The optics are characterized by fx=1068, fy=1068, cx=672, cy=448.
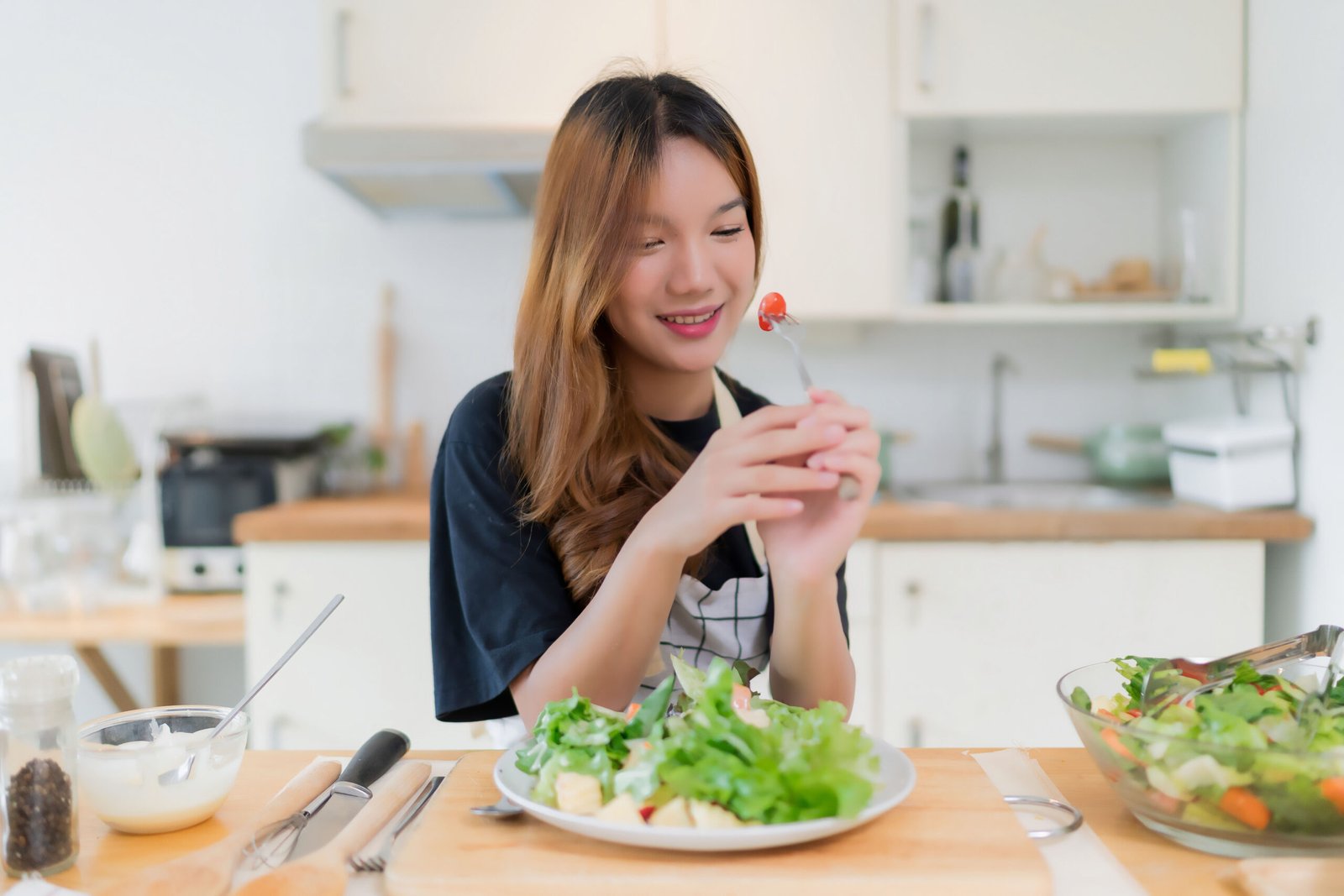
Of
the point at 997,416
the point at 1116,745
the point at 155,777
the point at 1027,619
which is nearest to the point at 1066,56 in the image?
the point at 997,416

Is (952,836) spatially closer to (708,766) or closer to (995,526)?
(708,766)

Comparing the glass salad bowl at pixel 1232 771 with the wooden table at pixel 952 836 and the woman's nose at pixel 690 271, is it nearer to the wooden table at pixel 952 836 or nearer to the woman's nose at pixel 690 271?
the wooden table at pixel 952 836

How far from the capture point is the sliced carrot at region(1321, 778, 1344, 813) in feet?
2.03

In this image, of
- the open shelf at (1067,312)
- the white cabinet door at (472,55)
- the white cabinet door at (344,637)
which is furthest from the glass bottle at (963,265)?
the white cabinet door at (344,637)

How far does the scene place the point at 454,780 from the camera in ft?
2.62

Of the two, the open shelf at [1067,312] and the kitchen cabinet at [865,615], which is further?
the open shelf at [1067,312]

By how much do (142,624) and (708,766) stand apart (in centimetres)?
178

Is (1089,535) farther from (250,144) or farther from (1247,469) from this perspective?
(250,144)

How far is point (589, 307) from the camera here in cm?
107

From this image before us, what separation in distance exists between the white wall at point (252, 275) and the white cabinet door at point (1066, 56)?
0.56 meters

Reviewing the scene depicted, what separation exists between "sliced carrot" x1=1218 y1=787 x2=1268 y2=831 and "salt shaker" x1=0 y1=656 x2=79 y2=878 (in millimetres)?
732

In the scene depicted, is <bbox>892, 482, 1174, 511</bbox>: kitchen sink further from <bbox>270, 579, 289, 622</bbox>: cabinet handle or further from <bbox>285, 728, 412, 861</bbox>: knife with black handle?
<bbox>285, 728, 412, 861</bbox>: knife with black handle

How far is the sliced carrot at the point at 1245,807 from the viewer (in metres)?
0.64

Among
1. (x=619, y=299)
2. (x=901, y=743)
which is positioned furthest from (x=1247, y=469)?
(x=619, y=299)
